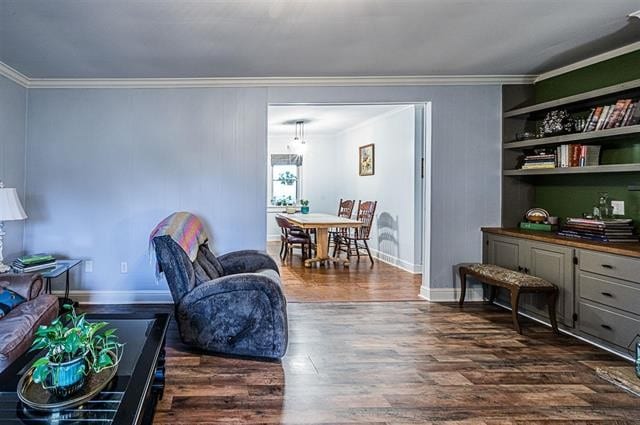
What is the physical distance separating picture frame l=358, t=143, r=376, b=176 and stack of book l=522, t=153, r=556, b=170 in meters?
3.64

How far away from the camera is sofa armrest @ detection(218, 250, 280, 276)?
381 cm

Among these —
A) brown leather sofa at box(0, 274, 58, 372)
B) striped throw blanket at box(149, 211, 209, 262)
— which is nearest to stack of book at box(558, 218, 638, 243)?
Result: striped throw blanket at box(149, 211, 209, 262)

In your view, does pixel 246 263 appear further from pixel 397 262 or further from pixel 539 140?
pixel 397 262

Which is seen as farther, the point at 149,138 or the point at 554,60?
the point at 149,138

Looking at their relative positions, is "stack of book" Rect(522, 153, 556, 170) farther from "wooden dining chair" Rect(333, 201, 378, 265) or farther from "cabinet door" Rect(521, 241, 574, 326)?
"wooden dining chair" Rect(333, 201, 378, 265)

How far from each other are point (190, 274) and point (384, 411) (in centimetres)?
159

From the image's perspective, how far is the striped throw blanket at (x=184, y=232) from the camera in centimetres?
289

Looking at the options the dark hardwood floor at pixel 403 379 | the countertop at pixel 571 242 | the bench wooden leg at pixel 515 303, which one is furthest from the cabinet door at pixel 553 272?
the bench wooden leg at pixel 515 303

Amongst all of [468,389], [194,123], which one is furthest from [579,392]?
[194,123]

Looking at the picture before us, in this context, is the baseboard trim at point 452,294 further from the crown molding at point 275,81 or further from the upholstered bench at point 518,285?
the crown molding at point 275,81

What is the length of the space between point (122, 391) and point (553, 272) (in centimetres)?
341

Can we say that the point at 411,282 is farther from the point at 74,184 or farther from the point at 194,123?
the point at 74,184

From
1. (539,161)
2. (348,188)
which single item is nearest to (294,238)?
(348,188)

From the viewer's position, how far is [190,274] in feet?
9.57
